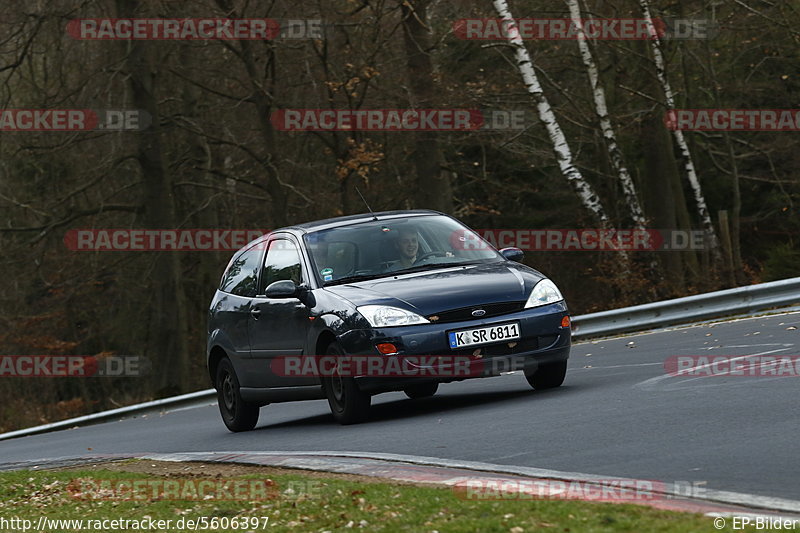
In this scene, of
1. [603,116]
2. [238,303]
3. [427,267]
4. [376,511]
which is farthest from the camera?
[603,116]

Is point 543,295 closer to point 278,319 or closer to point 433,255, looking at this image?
point 433,255

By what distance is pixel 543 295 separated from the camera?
1184 cm

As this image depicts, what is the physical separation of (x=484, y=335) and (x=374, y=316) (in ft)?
2.98

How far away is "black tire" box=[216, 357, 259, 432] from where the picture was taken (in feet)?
45.3

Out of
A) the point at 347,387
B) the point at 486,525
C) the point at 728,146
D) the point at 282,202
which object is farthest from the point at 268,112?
the point at 486,525

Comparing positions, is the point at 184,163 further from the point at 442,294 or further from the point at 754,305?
the point at 442,294

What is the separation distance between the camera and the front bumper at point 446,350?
11.3 m

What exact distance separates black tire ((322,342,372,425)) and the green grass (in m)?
2.36

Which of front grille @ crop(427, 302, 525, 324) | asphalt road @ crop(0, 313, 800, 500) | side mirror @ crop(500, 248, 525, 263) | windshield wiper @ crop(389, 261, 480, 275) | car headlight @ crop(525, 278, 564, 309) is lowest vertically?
asphalt road @ crop(0, 313, 800, 500)

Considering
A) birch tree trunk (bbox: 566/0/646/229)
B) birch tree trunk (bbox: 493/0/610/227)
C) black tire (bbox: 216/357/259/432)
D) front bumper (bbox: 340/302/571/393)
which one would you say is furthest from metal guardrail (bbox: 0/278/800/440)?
birch tree trunk (bbox: 566/0/646/229)

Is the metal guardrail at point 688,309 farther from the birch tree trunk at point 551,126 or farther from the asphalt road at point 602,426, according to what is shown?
the birch tree trunk at point 551,126

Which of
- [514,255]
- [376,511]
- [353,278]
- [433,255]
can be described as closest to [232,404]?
[353,278]

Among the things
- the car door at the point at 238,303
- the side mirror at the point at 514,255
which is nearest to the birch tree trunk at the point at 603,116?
the car door at the point at 238,303

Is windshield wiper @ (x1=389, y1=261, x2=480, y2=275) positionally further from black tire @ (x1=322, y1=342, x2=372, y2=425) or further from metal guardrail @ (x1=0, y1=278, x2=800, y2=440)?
metal guardrail @ (x1=0, y1=278, x2=800, y2=440)
